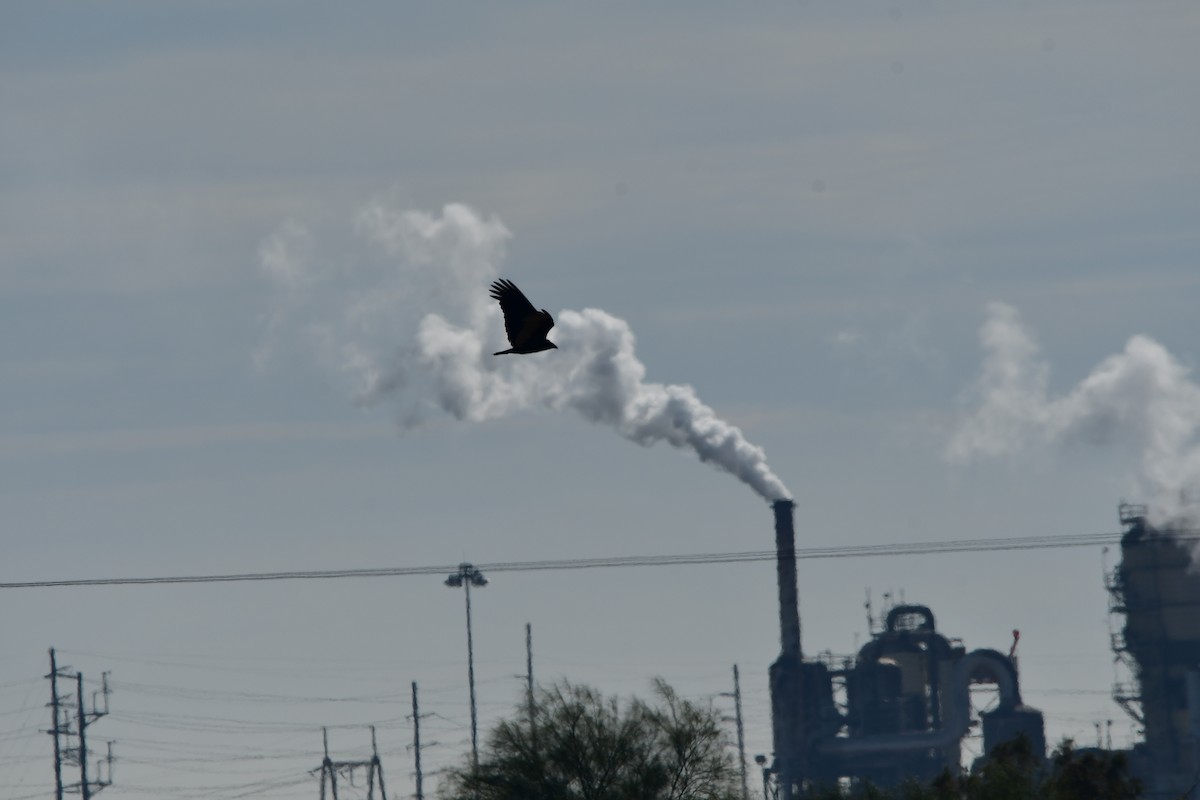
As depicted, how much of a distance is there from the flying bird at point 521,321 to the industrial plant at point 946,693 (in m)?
74.8

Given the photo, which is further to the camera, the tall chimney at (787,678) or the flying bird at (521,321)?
the tall chimney at (787,678)

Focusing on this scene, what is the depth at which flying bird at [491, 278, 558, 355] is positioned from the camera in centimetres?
2305

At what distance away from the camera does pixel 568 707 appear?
46625mm

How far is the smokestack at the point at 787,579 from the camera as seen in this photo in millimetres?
98875

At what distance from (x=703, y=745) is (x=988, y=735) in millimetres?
57892

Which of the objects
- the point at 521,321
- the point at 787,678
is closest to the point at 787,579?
the point at 787,678

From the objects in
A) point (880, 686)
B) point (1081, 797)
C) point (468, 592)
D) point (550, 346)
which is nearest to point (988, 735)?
point (880, 686)

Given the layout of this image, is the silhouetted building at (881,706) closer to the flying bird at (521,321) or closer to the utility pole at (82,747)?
the utility pole at (82,747)

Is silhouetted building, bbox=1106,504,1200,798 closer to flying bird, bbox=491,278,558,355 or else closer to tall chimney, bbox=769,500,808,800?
tall chimney, bbox=769,500,808,800

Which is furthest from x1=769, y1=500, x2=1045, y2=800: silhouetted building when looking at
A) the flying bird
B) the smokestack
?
the flying bird

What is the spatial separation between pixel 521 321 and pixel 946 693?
81504 millimetres

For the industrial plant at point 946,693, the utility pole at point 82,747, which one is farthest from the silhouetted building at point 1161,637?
the utility pole at point 82,747

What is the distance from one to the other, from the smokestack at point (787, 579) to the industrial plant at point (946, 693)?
45 millimetres

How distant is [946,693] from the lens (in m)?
102
